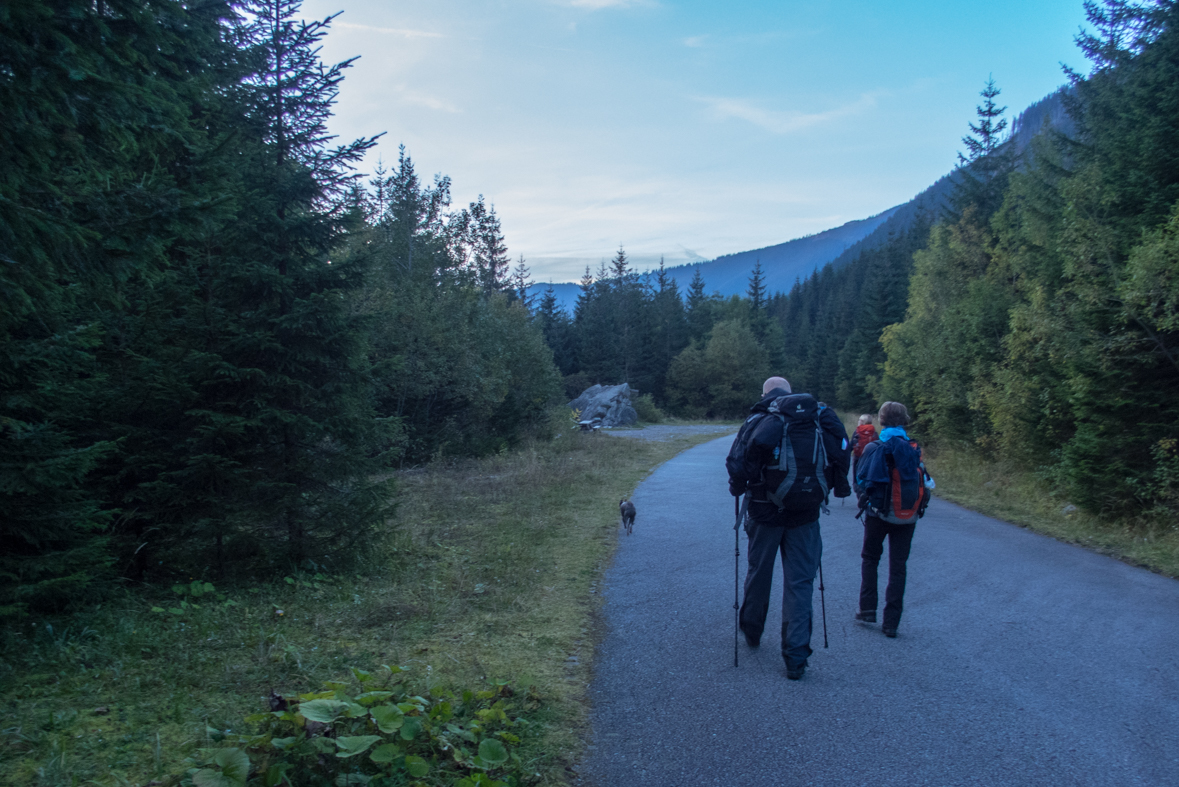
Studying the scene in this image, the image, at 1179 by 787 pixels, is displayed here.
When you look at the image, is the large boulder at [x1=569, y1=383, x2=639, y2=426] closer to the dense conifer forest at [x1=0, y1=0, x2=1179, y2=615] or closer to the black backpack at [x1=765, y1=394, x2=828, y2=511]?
the dense conifer forest at [x1=0, y1=0, x2=1179, y2=615]

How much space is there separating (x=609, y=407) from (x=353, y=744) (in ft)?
156

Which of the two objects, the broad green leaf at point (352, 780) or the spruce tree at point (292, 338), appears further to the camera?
the spruce tree at point (292, 338)

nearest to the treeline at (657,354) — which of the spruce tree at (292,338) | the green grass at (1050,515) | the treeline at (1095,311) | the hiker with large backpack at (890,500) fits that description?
the treeline at (1095,311)

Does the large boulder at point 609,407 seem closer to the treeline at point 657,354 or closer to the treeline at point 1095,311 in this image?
the treeline at point 657,354

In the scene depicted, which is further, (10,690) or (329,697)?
(10,690)

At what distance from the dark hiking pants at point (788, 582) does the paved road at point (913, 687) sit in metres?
0.23

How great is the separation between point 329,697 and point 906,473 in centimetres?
479

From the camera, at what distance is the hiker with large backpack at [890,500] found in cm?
563

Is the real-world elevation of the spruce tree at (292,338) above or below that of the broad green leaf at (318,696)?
above

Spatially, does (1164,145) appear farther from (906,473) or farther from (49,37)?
(49,37)

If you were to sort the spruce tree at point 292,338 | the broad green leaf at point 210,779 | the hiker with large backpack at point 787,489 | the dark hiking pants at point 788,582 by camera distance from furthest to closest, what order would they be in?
the spruce tree at point 292,338 < the hiker with large backpack at point 787,489 < the dark hiking pants at point 788,582 < the broad green leaf at point 210,779

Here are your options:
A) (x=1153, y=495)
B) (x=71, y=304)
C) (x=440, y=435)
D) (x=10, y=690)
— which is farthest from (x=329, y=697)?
(x=440, y=435)

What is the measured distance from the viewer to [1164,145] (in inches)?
418

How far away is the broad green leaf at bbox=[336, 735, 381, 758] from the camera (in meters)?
2.80
